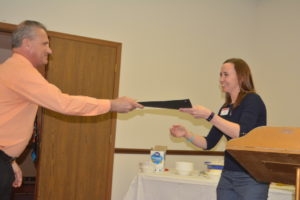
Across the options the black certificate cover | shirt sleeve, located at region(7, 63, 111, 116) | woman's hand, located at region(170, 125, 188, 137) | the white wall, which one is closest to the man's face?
shirt sleeve, located at region(7, 63, 111, 116)

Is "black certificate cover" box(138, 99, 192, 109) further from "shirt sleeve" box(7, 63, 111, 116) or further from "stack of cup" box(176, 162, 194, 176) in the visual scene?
"stack of cup" box(176, 162, 194, 176)

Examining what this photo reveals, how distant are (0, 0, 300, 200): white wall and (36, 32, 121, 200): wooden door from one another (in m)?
0.13

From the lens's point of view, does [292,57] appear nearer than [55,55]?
No

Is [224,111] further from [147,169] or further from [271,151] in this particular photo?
[147,169]

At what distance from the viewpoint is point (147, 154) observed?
4.63 metres

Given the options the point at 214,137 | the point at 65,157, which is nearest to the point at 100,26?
the point at 65,157

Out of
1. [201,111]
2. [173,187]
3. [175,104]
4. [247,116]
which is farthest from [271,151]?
[173,187]

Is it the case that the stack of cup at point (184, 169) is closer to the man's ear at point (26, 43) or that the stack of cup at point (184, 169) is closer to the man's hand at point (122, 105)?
the man's hand at point (122, 105)

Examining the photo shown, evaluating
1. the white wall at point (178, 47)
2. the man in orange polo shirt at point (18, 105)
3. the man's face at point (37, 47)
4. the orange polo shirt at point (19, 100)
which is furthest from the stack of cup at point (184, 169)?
the man's face at point (37, 47)

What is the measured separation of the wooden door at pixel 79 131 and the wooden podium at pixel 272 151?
2.78 m

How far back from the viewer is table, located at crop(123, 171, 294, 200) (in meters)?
3.22

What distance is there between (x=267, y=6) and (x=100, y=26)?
8.34 ft

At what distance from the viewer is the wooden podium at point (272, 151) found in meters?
1.52

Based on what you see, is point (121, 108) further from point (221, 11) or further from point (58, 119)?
point (221, 11)
